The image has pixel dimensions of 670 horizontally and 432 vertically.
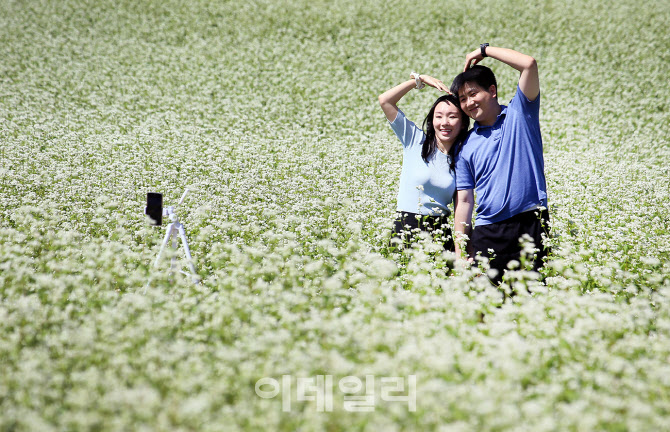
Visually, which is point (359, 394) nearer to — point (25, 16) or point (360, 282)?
point (360, 282)

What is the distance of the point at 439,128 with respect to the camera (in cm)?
434

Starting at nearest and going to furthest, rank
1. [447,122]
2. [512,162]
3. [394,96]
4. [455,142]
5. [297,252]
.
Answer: [512,162], [447,122], [455,142], [394,96], [297,252]

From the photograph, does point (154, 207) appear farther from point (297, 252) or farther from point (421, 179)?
point (421, 179)

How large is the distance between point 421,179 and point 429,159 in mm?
215

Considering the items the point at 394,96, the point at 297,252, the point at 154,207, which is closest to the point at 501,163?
the point at 394,96

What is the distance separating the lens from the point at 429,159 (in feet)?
14.6

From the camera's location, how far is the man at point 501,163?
3904 mm

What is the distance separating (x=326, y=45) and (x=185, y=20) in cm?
725

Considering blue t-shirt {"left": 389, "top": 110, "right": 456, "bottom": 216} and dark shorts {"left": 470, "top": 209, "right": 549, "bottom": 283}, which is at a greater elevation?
blue t-shirt {"left": 389, "top": 110, "right": 456, "bottom": 216}

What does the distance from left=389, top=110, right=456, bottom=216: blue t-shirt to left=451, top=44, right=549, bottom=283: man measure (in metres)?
0.18

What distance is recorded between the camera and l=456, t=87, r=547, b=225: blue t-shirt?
3.91 metres

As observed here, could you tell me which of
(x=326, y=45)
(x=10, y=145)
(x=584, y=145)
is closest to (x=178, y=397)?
(x=10, y=145)

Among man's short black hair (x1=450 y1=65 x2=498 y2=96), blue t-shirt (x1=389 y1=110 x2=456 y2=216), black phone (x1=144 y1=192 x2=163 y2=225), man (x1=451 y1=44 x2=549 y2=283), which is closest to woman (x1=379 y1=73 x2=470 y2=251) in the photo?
blue t-shirt (x1=389 y1=110 x2=456 y2=216)

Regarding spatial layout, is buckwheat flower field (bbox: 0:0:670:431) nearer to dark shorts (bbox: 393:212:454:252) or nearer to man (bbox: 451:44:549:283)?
dark shorts (bbox: 393:212:454:252)
